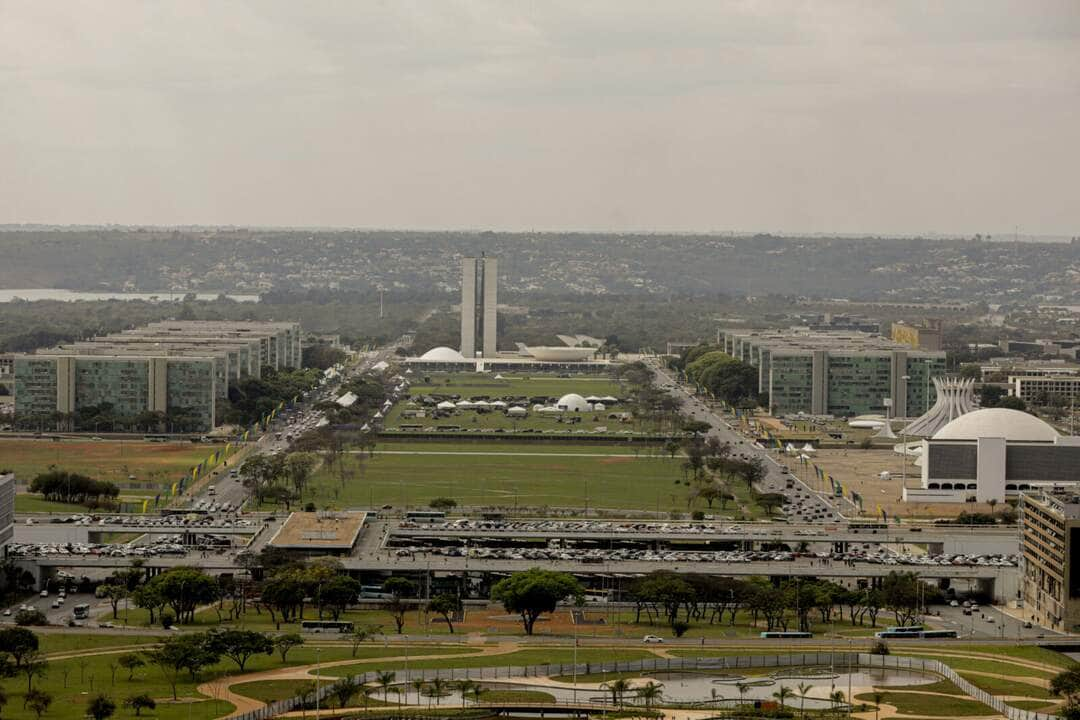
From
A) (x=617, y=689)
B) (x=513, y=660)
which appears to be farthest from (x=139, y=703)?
(x=617, y=689)

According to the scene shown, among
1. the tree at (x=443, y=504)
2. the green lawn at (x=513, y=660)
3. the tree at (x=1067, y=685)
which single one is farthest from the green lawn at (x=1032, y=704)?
the tree at (x=443, y=504)

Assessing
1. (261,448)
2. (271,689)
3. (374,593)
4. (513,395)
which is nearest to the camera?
(271,689)

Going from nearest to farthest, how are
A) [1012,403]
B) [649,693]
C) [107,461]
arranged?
[649,693], [107,461], [1012,403]

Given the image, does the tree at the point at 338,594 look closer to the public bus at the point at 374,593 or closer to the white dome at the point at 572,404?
the public bus at the point at 374,593

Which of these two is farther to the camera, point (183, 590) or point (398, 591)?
point (398, 591)

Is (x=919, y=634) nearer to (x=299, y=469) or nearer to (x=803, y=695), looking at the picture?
(x=803, y=695)

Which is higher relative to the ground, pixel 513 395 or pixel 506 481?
pixel 513 395

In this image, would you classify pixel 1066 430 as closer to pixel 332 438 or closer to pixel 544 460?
pixel 544 460

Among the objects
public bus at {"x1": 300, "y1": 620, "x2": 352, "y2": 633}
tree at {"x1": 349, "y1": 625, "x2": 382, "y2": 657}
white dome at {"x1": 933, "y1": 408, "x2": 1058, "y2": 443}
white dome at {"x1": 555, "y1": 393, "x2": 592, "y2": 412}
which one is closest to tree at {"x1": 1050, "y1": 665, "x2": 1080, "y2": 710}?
tree at {"x1": 349, "y1": 625, "x2": 382, "y2": 657}
